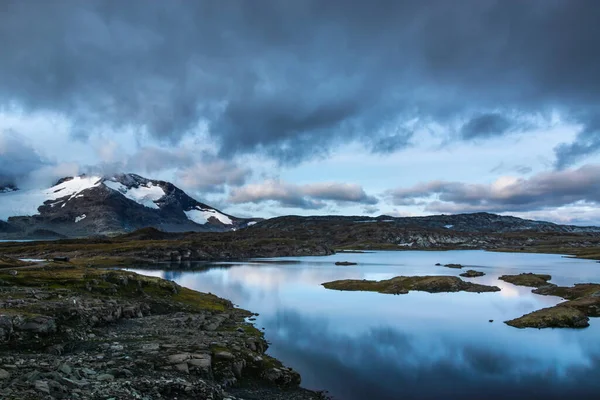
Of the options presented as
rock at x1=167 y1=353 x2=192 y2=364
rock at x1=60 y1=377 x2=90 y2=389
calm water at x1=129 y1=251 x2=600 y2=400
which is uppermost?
rock at x1=60 y1=377 x2=90 y2=389

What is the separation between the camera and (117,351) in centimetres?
3597

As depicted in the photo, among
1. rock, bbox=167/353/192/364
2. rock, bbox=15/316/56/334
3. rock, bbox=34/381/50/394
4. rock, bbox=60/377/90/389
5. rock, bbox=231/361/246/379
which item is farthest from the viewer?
rock, bbox=231/361/246/379

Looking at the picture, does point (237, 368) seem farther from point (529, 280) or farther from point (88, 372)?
point (529, 280)

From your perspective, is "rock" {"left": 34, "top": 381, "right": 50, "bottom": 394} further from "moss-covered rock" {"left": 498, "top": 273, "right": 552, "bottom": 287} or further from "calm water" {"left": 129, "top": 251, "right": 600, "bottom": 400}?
"moss-covered rock" {"left": 498, "top": 273, "right": 552, "bottom": 287}

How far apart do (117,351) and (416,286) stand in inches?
3437

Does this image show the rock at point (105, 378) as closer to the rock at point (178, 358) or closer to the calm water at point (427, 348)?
the rock at point (178, 358)

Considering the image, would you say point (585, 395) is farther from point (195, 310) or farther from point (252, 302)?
point (252, 302)

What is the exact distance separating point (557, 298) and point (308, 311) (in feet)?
183

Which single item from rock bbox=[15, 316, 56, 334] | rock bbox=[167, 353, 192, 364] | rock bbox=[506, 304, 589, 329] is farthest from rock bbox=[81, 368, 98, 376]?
rock bbox=[506, 304, 589, 329]

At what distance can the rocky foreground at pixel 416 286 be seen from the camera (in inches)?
4203

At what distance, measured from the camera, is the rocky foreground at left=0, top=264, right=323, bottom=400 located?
83.7 feet

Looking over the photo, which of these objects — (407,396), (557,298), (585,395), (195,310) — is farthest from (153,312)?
(557,298)

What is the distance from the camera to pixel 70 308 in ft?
158

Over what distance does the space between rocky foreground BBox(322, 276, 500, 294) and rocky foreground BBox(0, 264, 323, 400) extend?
52067 millimetres
